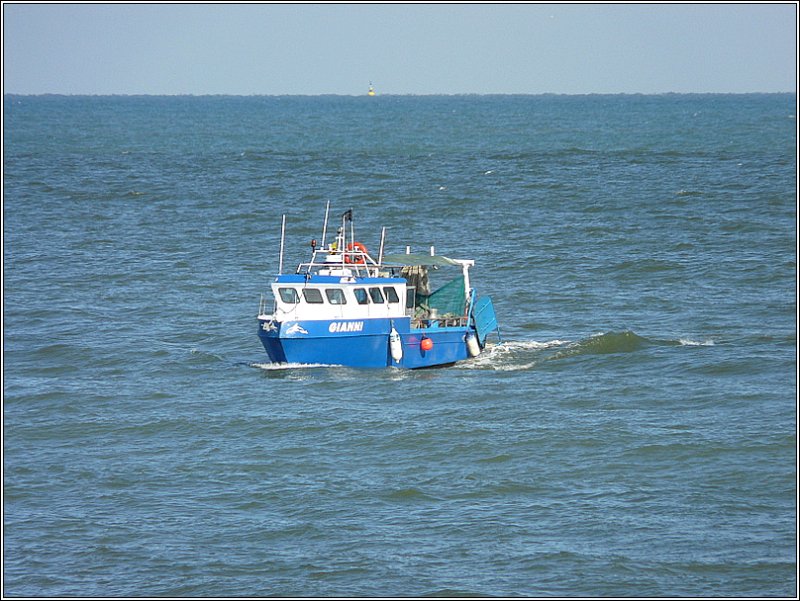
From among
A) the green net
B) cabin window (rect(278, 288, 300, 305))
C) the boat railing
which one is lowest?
the green net

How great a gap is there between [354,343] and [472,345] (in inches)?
149

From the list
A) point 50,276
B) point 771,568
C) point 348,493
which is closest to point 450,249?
point 50,276

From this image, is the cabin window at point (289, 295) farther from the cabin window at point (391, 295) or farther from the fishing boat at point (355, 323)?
the cabin window at point (391, 295)

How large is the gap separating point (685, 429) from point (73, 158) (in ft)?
284

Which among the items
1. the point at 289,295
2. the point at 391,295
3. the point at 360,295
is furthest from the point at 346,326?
the point at 289,295

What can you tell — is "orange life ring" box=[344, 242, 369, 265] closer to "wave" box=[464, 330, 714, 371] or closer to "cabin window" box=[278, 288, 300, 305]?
"cabin window" box=[278, 288, 300, 305]

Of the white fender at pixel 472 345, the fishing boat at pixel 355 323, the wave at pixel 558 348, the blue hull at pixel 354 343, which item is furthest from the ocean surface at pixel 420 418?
the fishing boat at pixel 355 323

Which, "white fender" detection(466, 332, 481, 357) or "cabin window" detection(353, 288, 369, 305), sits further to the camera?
"white fender" detection(466, 332, 481, 357)

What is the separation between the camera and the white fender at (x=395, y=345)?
37344 millimetres

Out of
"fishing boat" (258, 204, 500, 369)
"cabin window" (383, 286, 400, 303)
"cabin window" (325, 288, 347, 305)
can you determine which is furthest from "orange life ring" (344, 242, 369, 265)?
"cabin window" (325, 288, 347, 305)

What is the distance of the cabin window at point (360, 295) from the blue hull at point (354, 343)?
2.05 ft

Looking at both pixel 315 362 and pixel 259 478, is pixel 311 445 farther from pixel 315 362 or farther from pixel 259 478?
pixel 315 362

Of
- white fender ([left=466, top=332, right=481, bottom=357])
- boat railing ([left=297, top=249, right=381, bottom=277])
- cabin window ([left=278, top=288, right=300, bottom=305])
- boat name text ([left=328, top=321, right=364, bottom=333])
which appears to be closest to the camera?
boat name text ([left=328, top=321, right=364, bottom=333])

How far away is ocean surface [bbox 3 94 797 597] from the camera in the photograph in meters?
23.1
